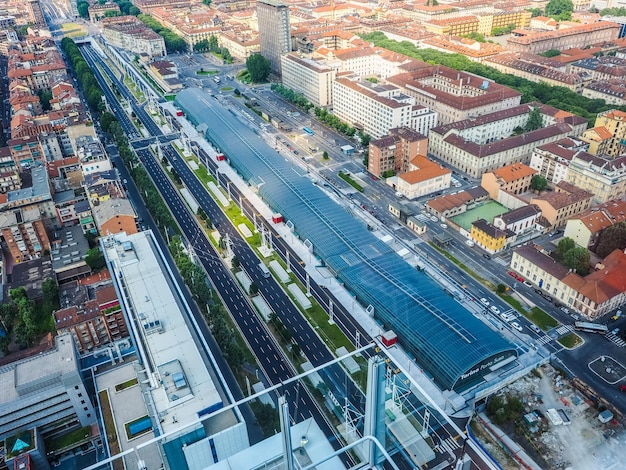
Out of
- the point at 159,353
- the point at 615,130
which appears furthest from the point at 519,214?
the point at 159,353

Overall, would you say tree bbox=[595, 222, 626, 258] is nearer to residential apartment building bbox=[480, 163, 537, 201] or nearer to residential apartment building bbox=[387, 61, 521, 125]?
residential apartment building bbox=[480, 163, 537, 201]

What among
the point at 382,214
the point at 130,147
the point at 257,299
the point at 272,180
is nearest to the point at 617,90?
the point at 382,214

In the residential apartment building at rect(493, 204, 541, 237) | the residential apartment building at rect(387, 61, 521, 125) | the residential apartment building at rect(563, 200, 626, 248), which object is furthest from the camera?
the residential apartment building at rect(387, 61, 521, 125)

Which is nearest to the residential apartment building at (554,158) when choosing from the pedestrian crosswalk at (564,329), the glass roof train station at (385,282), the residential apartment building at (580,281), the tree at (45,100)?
the residential apartment building at (580,281)

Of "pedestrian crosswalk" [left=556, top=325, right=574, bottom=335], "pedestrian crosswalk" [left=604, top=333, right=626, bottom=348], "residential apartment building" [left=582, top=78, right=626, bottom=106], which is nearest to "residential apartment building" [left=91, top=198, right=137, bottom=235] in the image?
"pedestrian crosswalk" [left=556, top=325, right=574, bottom=335]

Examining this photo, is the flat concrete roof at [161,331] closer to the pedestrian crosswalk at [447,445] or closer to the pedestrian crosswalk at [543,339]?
the pedestrian crosswalk at [447,445]

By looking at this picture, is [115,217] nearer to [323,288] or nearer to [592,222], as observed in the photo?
[323,288]

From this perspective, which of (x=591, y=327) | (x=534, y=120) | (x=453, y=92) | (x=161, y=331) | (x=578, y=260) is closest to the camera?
(x=161, y=331)
